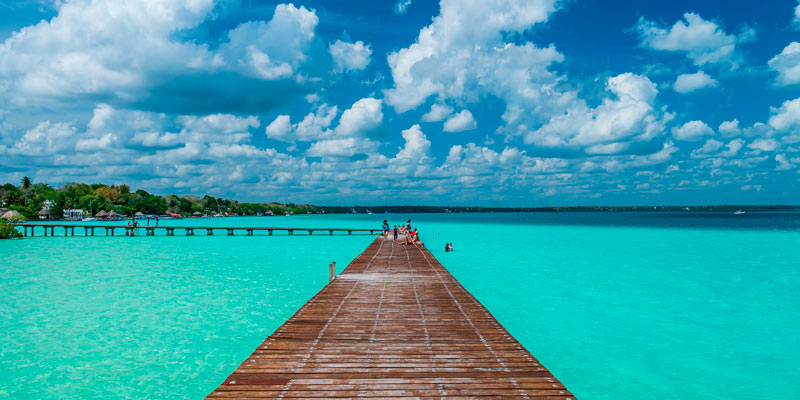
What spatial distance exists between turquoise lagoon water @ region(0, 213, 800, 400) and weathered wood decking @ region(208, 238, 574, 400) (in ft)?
10.7

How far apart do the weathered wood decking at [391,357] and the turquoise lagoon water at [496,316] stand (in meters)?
3.27

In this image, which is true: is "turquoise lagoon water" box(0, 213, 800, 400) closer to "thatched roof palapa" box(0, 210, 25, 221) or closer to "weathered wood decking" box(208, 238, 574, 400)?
"weathered wood decking" box(208, 238, 574, 400)

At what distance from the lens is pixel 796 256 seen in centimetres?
3875

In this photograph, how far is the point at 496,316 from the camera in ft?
56.6

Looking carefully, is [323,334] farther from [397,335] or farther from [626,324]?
[626,324]

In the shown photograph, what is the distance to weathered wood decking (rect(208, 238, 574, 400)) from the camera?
605cm

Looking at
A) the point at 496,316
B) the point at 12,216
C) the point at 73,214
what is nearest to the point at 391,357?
the point at 496,316

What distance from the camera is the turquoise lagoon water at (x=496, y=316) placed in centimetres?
1089

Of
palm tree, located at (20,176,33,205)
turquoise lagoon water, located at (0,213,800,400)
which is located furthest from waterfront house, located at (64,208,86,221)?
turquoise lagoon water, located at (0,213,800,400)

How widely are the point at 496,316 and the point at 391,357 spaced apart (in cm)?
1065

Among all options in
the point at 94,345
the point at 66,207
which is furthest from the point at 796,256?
the point at 66,207

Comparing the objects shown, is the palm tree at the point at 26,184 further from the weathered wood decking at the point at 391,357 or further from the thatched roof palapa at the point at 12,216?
the weathered wood decking at the point at 391,357

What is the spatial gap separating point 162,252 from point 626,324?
40.4 meters

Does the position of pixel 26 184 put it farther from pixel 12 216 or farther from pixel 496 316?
pixel 496 316
